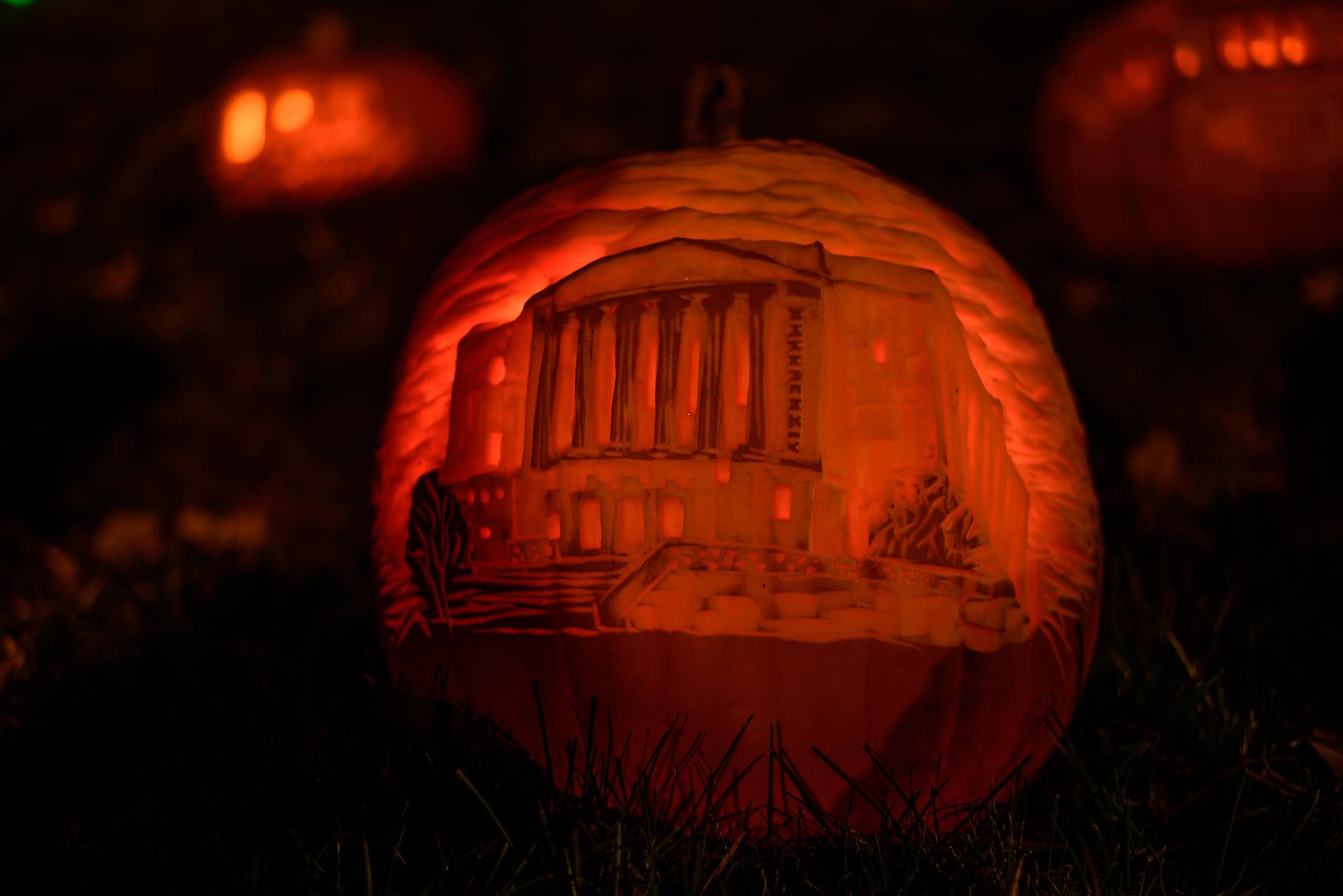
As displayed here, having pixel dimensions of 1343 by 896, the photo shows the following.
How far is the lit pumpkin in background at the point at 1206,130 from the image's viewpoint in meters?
3.48

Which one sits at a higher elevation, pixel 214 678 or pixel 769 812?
pixel 214 678

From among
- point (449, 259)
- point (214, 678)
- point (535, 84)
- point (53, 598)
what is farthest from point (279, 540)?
point (535, 84)

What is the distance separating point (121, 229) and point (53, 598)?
2579mm

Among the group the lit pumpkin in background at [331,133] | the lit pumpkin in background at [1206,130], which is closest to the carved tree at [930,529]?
the lit pumpkin in background at [1206,130]

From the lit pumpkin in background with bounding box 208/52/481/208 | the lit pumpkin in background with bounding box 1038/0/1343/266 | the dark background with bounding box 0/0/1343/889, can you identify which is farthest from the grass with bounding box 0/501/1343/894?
the lit pumpkin in background with bounding box 208/52/481/208

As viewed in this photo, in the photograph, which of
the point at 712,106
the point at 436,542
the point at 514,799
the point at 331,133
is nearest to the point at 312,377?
the point at 331,133

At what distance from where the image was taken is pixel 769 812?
1.33 m

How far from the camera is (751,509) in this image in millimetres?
1360

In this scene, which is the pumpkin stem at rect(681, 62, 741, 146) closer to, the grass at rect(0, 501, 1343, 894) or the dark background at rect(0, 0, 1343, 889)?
the dark background at rect(0, 0, 1343, 889)

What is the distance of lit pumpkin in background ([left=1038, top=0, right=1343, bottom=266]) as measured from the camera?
3.48 metres

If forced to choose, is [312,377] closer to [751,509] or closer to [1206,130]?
[751,509]

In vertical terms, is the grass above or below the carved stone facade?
below

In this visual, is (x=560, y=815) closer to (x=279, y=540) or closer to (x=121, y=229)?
(x=279, y=540)

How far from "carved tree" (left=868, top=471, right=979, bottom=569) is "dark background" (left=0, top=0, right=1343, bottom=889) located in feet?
1.81
